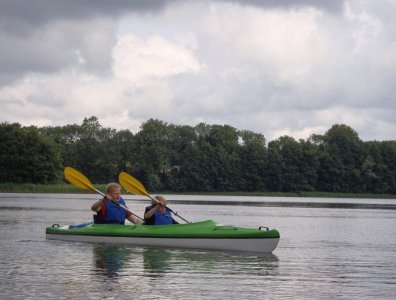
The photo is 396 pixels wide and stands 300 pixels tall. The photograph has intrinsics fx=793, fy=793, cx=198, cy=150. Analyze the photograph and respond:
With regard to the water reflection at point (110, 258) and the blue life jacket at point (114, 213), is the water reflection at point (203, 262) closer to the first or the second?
the water reflection at point (110, 258)

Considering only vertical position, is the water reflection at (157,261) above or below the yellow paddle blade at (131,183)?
below

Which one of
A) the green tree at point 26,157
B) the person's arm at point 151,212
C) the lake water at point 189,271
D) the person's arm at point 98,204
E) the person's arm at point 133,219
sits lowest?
the lake water at point 189,271

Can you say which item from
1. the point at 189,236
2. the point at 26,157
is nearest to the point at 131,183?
the point at 189,236

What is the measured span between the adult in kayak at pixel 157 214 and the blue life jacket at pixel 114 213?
2.69ft

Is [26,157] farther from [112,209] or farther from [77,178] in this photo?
[112,209]

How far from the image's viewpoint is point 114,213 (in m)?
21.6

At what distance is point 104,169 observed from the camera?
104 meters

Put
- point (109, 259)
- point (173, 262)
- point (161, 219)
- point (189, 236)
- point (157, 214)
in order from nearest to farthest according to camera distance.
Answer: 1. point (173, 262)
2. point (109, 259)
3. point (189, 236)
4. point (157, 214)
5. point (161, 219)

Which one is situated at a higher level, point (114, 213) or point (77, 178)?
point (77, 178)

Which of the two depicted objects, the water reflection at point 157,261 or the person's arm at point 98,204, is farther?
the person's arm at point 98,204

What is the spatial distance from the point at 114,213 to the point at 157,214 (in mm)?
1347

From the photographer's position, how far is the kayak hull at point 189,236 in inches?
763

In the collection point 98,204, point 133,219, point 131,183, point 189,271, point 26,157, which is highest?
point 26,157

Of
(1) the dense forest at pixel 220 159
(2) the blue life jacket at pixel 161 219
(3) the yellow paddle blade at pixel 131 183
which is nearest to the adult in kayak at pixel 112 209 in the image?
(2) the blue life jacket at pixel 161 219
